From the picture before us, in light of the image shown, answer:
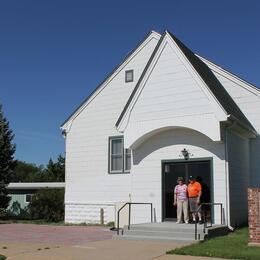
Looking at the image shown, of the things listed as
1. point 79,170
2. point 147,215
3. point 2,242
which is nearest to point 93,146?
point 79,170

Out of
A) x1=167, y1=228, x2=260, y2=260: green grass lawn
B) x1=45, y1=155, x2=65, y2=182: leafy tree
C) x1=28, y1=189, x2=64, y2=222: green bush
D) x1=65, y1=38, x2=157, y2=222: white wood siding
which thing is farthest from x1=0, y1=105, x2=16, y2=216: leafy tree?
x1=45, y1=155, x2=65, y2=182: leafy tree

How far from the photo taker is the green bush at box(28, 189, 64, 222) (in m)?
30.6

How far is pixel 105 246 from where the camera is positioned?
15727 mm

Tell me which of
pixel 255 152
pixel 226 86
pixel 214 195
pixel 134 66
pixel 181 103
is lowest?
pixel 214 195

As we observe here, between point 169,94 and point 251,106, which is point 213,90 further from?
point 251,106

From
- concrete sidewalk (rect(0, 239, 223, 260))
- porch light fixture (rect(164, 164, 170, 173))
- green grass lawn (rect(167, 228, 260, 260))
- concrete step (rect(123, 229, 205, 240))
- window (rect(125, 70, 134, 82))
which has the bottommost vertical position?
concrete sidewalk (rect(0, 239, 223, 260))

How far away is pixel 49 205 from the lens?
31203 mm

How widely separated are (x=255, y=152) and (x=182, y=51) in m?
5.76

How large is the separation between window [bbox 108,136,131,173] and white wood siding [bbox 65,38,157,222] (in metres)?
0.29

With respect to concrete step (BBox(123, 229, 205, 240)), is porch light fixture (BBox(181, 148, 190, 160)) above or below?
above

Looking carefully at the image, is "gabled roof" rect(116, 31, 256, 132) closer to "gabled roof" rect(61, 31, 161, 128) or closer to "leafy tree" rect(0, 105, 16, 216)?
"gabled roof" rect(61, 31, 161, 128)

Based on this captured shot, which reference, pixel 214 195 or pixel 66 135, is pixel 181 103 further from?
pixel 66 135

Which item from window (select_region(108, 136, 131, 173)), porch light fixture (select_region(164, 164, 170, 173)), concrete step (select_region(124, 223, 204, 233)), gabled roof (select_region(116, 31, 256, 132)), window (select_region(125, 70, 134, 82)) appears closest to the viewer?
concrete step (select_region(124, 223, 204, 233))

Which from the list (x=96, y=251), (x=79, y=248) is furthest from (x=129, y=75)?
(x=96, y=251)
